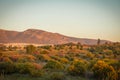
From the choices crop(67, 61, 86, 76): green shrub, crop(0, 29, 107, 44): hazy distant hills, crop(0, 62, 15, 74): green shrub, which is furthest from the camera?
crop(0, 29, 107, 44): hazy distant hills

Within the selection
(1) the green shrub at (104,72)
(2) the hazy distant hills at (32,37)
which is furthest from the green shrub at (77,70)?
(2) the hazy distant hills at (32,37)

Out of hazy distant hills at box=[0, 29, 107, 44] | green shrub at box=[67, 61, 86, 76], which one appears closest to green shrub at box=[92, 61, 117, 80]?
green shrub at box=[67, 61, 86, 76]

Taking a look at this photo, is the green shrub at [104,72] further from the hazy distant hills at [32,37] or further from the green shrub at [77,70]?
the hazy distant hills at [32,37]

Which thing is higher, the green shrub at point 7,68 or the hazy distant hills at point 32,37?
the hazy distant hills at point 32,37

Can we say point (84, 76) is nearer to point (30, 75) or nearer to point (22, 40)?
point (30, 75)

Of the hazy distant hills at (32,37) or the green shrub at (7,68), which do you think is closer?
the green shrub at (7,68)

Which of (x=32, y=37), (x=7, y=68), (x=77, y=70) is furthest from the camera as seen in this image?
(x=32, y=37)

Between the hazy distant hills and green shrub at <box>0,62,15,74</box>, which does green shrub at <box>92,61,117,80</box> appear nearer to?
green shrub at <box>0,62,15,74</box>

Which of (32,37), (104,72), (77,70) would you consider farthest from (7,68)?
(32,37)

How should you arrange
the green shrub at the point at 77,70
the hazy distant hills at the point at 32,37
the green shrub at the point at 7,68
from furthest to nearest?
the hazy distant hills at the point at 32,37 < the green shrub at the point at 77,70 < the green shrub at the point at 7,68

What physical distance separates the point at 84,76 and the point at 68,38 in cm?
15536

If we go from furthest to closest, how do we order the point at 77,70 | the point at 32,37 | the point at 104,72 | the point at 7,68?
the point at 32,37 < the point at 77,70 < the point at 7,68 < the point at 104,72

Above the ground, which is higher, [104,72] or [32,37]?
[32,37]

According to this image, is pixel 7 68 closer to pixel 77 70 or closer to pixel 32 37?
pixel 77 70
